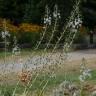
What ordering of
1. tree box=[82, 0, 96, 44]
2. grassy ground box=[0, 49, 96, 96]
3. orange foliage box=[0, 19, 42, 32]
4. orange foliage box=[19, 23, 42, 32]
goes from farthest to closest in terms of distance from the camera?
1. tree box=[82, 0, 96, 44]
2. orange foliage box=[19, 23, 42, 32]
3. orange foliage box=[0, 19, 42, 32]
4. grassy ground box=[0, 49, 96, 96]

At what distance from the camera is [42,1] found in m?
24.3

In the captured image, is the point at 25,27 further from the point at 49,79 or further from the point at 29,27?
the point at 49,79

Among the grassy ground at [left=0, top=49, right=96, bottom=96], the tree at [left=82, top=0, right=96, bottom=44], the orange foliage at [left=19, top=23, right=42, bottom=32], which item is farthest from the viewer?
the tree at [left=82, top=0, right=96, bottom=44]

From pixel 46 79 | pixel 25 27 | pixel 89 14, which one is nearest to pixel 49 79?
pixel 46 79

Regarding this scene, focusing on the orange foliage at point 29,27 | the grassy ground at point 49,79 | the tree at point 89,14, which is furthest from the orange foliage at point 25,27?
the grassy ground at point 49,79

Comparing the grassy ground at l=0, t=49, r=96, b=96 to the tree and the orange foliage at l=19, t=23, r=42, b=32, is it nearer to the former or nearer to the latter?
the orange foliage at l=19, t=23, r=42, b=32

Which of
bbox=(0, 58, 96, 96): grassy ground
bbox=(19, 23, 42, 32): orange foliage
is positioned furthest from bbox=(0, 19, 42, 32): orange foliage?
bbox=(0, 58, 96, 96): grassy ground

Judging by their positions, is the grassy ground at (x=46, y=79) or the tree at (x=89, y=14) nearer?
the grassy ground at (x=46, y=79)

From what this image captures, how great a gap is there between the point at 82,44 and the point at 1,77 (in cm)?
1933

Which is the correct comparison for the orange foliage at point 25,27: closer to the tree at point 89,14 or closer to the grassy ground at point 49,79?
the tree at point 89,14

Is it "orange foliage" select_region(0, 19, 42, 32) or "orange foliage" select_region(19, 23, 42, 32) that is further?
"orange foliage" select_region(19, 23, 42, 32)

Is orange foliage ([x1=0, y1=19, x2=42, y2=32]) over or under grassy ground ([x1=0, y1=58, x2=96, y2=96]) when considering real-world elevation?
under

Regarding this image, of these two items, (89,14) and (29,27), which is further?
(89,14)

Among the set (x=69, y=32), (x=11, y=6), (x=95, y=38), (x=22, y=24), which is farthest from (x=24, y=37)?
(x=69, y=32)
